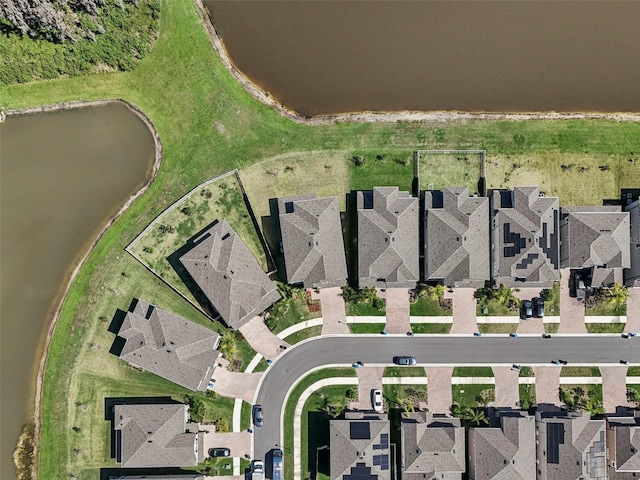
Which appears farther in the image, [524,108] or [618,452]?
[524,108]

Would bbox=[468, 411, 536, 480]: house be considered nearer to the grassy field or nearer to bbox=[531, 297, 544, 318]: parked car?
bbox=[531, 297, 544, 318]: parked car

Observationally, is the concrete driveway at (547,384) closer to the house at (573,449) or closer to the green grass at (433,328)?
the house at (573,449)

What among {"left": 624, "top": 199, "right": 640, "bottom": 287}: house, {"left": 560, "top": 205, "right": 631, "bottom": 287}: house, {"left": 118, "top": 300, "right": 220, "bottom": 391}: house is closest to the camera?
{"left": 118, "top": 300, "right": 220, "bottom": 391}: house

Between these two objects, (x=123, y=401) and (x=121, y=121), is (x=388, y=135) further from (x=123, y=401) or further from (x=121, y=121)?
(x=123, y=401)

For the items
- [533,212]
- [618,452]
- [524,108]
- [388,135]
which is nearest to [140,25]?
[388,135]

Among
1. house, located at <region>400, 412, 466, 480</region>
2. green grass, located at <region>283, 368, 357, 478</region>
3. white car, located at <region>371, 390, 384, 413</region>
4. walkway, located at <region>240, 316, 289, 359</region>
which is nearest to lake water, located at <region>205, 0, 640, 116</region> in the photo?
walkway, located at <region>240, 316, 289, 359</region>

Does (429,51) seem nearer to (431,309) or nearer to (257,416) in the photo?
(431,309)
